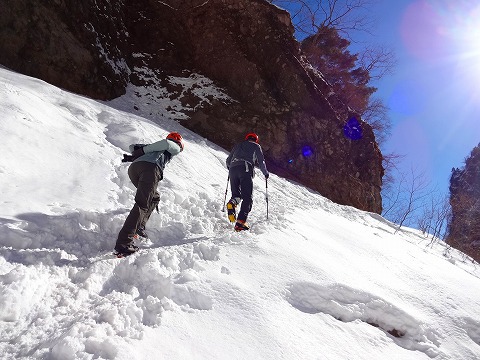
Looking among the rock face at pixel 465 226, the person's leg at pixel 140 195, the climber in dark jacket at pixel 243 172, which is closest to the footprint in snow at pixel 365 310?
the person's leg at pixel 140 195

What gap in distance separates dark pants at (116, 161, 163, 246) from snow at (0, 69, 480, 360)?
38 centimetres

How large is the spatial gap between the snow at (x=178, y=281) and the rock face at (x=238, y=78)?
7836 mm

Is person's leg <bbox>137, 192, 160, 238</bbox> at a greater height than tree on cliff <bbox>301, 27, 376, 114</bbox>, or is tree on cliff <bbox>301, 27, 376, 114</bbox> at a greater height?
tree on cliff <bbox>301, 27, 376, 114</bbox>

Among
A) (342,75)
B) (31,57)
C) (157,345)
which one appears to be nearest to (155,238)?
(157,345)

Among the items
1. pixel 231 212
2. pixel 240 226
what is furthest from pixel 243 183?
pixel 240 226

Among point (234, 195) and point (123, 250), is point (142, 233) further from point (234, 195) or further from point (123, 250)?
point (234, 195)

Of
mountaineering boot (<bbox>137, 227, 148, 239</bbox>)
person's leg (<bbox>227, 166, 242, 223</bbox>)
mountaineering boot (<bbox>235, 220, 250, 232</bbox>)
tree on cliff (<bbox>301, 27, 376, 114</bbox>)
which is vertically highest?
tree on cliff (<bbox>301, 27, 376, 114</bbox>)

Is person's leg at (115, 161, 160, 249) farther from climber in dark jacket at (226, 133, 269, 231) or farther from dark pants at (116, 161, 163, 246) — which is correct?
climber in dark jacket at (226, 133, 269, 231)

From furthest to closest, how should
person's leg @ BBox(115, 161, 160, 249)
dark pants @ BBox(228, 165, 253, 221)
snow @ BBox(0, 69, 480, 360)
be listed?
dark pants @ BBox(228, 165, 253, 221), person's leg @ BBox(115, 161, 160, 249), snow @ BBox(0, 69, 480, 360)

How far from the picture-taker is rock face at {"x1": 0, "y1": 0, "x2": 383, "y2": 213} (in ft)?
45.6

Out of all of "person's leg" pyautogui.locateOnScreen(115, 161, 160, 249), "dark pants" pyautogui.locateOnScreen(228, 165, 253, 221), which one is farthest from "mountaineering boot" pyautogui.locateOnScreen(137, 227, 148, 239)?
"dark pants" pyautogui.locateOnScreen(228, 165, 253, 221)

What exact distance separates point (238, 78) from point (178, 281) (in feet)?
45.5

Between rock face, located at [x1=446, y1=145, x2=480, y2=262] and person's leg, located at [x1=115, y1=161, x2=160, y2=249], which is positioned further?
rock face, located at [x1=446, y1=145, x2=480, y2=262]

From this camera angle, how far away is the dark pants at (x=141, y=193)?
386 centimetres
